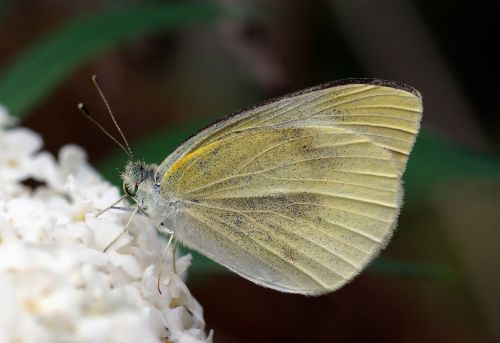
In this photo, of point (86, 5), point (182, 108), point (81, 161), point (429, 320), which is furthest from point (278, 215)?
point (86, 5)

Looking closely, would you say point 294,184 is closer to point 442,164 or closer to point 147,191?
point 147,191

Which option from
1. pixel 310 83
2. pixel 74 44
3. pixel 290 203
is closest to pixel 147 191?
pixel 290 203

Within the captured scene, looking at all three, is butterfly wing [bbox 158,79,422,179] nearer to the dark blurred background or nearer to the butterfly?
the butterfly

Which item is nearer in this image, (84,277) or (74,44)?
(84,277)

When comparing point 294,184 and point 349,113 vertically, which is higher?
point 349,113

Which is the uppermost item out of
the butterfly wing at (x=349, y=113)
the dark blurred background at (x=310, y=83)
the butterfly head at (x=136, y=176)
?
the butterfly wing at (x=349, y=113)

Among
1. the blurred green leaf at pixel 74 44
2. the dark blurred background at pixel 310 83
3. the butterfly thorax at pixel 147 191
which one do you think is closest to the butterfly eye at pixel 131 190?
the butterfly thorax at pixel 147 191

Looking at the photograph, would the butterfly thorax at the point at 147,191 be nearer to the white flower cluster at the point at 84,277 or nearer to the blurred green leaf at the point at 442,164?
the white flower cluster at the point at 84,277
